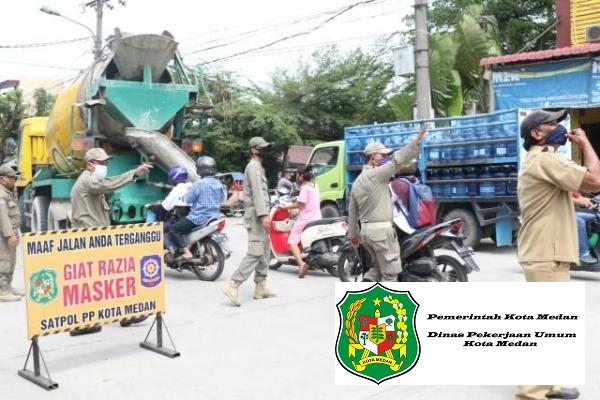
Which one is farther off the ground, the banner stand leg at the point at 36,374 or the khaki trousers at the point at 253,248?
the khaki trousers at the point at 253,248

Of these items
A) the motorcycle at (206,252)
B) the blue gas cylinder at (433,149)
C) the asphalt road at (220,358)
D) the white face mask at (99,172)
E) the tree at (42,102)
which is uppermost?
the tree at (42,102)

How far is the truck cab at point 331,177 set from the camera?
40.7 ft

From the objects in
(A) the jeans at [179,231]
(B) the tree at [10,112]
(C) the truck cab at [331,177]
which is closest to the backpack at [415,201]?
(A) the jeans at [179,231]

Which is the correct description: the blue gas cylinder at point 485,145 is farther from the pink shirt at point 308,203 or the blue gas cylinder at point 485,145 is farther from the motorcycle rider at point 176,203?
the motorcycle rider at point 176,203

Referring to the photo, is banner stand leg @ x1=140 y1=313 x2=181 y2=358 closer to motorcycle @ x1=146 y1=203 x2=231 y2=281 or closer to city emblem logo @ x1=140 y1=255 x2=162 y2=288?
city emblem logo @ x1=140 y1=255 x2=162 y2=288

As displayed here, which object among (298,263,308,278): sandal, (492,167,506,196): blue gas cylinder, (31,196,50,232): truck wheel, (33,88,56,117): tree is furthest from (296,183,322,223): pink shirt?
(33,88,56,117): tree

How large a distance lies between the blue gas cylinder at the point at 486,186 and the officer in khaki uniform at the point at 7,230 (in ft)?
21.7

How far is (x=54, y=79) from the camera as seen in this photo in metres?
47.8

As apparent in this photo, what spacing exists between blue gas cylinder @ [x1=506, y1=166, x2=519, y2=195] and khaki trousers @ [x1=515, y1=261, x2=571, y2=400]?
619 centimetres

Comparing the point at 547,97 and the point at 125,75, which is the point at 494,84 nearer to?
the point at 547,97

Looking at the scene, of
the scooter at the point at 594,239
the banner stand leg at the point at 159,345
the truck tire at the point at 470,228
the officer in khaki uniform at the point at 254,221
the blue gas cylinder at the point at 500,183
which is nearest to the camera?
the banner stand leg at the point at 159,345

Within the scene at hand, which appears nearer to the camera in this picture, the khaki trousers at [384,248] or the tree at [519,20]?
the khaki trousers at [384,248]

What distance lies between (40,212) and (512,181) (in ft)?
27.9

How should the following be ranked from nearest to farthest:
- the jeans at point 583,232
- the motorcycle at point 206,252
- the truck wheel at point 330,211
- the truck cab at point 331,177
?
the jeans at point 583,232 < the motorcycle at point 206,252 < the truck cab at point 331,177 < the truck wheel at point 330,211
